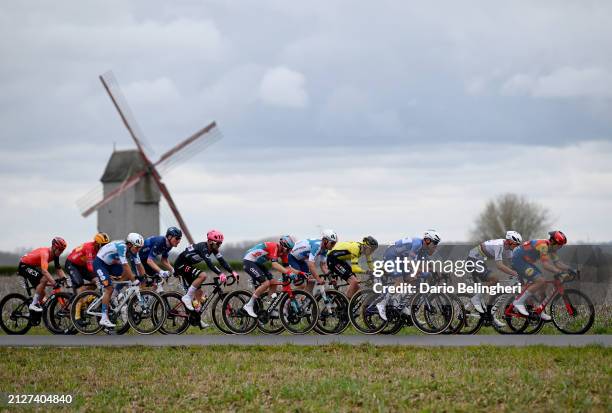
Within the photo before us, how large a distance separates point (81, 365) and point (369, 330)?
19.2 feet

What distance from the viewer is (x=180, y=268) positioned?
19.3m

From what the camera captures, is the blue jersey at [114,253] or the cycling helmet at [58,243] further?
the cycling helmet at [58,243]

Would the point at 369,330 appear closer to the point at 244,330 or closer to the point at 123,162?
the point at 244,330

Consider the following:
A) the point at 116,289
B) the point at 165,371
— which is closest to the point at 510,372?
the point at 165,371

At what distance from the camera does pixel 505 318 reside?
60.6 feet

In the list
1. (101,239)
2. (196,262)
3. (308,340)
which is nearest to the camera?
(308,340)

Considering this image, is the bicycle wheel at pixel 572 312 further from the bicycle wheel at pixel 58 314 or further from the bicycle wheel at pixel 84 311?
the bicycle wheel at pixel 58 314

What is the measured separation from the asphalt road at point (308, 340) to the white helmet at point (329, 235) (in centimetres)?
190

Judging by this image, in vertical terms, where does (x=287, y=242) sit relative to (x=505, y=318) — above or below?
above

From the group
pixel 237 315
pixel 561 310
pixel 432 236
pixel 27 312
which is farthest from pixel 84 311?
pixel 561 310

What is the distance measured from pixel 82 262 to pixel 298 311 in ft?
15.8

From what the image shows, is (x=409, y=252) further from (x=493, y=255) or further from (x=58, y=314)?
(x=58, y=314)

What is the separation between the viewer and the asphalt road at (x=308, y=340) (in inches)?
655

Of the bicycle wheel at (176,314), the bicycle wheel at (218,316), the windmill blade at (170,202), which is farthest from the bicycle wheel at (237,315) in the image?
the windmill blade at (170,202)
